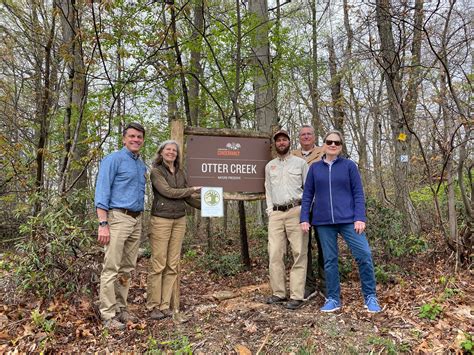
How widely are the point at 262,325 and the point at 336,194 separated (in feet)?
6.08

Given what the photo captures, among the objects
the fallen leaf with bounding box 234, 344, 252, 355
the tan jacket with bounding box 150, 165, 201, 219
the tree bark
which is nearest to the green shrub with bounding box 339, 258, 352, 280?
the fallen leaf with bounding box 234, 344, 252, 355

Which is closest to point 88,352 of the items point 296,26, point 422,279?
point 422,279

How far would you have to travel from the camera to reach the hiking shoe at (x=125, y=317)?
447 cm

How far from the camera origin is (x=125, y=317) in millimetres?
4488

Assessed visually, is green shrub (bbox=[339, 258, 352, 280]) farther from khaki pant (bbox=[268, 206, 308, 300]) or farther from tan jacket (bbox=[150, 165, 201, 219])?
tan jacket (bbox=[150, 165, 201, 219])

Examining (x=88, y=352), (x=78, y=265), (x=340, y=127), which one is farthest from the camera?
(x=340, y=127)

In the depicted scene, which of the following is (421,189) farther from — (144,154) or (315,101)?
(144,154)

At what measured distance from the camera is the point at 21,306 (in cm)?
473

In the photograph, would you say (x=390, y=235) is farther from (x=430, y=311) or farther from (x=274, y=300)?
(x=274, y=300)

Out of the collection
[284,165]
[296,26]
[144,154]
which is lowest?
[284,165]

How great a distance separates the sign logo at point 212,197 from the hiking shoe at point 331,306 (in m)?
2.02

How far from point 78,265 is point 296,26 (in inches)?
511

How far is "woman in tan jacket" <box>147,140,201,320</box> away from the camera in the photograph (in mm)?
4684

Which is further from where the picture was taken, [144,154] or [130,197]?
[144,154]
